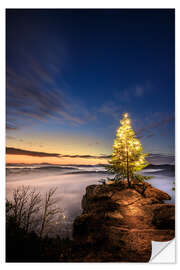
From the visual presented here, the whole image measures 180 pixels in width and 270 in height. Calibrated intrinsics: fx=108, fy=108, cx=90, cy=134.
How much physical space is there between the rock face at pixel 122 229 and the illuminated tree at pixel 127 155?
1.16 m

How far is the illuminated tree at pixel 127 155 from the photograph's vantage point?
600cm

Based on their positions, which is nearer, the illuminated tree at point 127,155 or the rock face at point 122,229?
Result: the rock face at point 122,229

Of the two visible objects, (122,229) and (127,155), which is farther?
(127,155)

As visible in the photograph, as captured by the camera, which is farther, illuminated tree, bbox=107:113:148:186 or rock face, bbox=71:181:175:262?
illuminated tree, bbox=107:113:148:186

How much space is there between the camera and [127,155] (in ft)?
19.7

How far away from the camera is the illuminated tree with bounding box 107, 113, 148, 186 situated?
6.00 meters

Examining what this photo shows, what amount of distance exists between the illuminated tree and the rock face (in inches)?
45.8

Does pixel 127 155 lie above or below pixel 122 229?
above

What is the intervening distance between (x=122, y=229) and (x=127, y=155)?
3.44 m

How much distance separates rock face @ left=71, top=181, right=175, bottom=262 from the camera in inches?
101

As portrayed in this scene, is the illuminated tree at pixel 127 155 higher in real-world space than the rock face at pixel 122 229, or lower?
higher

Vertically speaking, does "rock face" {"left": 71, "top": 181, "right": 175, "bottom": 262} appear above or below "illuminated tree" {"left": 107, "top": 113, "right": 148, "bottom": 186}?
below
